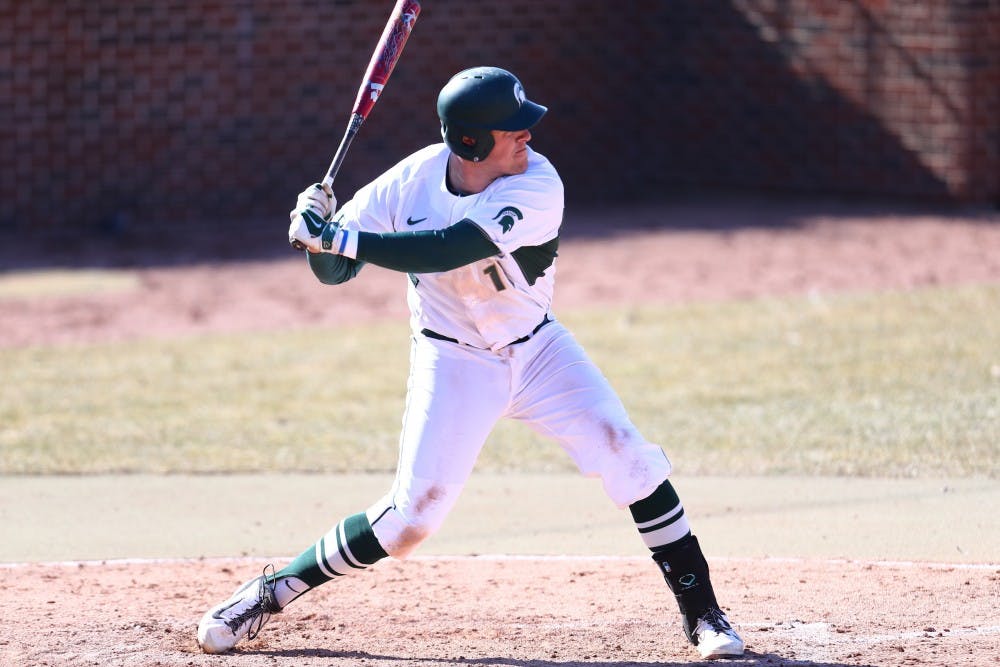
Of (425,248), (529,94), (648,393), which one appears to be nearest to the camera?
(425,248)

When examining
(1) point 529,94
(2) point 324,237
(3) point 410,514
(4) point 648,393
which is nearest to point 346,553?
(3) point 410,514

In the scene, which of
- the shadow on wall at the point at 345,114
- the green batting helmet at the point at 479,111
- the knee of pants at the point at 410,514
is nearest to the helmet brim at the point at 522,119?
the green batting helmet at the point at 479,111

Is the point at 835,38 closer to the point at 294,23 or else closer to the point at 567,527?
the point at 294,23

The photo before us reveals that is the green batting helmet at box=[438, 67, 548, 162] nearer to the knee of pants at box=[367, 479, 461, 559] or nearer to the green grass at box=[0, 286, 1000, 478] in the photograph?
the knee of pants at box=[367, 479, 461, 559]

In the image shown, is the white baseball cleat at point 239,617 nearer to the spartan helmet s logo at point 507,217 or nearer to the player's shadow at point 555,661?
the player's shadow at point 555,661

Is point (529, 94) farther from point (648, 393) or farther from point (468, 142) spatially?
point (468, 142)

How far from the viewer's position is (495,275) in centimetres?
488

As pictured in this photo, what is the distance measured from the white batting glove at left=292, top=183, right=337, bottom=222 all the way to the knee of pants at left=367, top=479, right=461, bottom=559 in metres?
0.98

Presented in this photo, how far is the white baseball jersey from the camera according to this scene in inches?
189

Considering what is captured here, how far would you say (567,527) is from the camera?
6.74 metres

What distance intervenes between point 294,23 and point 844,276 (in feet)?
21.5

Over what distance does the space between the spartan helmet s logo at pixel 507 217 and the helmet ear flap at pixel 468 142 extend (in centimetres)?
26

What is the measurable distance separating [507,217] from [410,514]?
1.09 metres

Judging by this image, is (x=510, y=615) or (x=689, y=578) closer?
(x=689, y=578)
